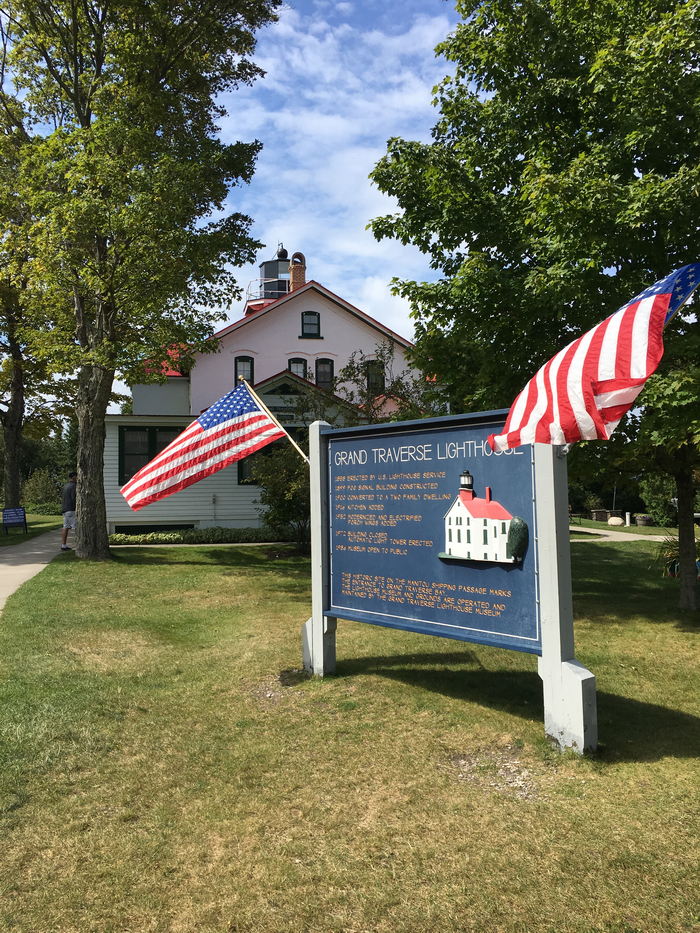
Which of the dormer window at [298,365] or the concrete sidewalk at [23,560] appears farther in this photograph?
the dormer window at [298,365]

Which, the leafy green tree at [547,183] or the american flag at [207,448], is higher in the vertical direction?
the leafy green tree at [547,183]

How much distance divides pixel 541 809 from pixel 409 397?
13808 mm

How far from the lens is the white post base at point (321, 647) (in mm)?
6832

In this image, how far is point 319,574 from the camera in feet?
22.3

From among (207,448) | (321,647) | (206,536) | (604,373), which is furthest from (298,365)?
(604,373)

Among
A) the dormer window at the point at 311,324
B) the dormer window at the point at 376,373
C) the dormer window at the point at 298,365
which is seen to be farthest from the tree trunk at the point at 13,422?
the dormer window at the point at 376,373

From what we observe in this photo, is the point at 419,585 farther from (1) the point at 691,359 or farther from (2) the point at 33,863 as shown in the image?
(1) the point at 691,359

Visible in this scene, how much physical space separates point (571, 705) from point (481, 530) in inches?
56.7

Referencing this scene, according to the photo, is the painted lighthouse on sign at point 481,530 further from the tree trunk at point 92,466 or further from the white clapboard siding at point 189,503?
the white clapboard siding at point 189,503

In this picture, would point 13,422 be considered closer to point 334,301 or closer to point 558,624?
point 334,301

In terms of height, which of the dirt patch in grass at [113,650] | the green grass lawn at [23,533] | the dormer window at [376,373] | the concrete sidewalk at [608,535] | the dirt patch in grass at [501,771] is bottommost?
the dirt patch in grass at [501,771]

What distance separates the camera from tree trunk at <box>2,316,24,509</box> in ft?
91.7

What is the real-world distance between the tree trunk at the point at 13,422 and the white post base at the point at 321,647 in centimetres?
2490

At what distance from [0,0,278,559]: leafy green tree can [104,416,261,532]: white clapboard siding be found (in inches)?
249
